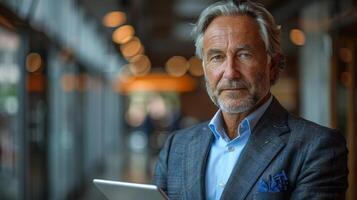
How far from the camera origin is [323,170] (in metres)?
1.54

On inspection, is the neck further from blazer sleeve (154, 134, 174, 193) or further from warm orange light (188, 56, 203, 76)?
warm orange light (188, 56, 203, 76)

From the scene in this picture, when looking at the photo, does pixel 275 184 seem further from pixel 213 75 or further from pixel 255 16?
pixel 255 16

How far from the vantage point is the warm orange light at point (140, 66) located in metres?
21.4

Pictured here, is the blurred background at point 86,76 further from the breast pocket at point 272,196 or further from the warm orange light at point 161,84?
the warm orange light at point 161,84

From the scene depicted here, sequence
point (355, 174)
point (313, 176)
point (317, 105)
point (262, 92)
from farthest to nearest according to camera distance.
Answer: point (317, 105)
point (355, 174)
point (262, 92)
point (313, 176)

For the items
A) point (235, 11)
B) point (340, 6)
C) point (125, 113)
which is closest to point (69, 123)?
point (340, 6)

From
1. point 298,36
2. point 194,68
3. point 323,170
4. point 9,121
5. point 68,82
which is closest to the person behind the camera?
point 323,170

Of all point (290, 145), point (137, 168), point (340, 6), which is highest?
point (340, 6)

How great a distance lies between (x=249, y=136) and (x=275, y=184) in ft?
0.62

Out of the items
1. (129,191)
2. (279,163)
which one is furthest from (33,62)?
(279,163)

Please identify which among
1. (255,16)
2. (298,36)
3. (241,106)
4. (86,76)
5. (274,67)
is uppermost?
(298,36)

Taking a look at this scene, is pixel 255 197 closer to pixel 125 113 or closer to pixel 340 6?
pixel 340 6

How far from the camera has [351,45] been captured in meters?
5.49

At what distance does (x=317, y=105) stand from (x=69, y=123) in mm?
4134
